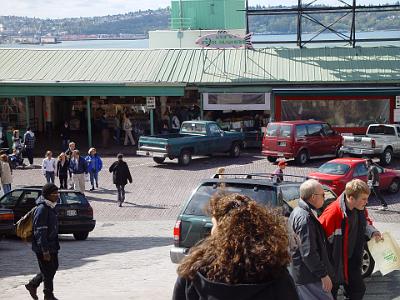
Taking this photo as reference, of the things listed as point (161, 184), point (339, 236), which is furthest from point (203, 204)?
point (161, 184)

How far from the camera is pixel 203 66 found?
120 ft

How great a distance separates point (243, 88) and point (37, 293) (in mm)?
24721

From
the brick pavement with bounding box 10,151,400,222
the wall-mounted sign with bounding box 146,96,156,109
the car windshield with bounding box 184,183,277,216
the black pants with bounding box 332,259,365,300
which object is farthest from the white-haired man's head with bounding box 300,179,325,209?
the wall-mounted sign with bounding box 146,96,156,109

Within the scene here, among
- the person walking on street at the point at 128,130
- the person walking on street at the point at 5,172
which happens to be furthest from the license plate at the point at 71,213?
the person walking on street at the point at 128,130

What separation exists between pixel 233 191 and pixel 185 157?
64.7ft

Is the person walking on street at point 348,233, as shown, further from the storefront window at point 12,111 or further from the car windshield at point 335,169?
the storefront window at point 12,111

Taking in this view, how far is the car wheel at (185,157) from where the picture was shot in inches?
1169

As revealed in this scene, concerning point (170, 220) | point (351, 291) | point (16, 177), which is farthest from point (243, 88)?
point (351, 291)

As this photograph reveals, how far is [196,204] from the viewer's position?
34.9 feet

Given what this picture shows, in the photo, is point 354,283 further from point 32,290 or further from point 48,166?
point 48,166

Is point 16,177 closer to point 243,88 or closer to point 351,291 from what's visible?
point 243,88

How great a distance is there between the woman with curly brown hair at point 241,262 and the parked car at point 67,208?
47.3 ft

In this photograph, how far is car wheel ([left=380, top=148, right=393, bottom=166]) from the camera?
2864 centimetres

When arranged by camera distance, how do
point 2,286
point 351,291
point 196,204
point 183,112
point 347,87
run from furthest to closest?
point 183,112 → point 347,87 → point 2,286 → point 196,204 → point 351,291
